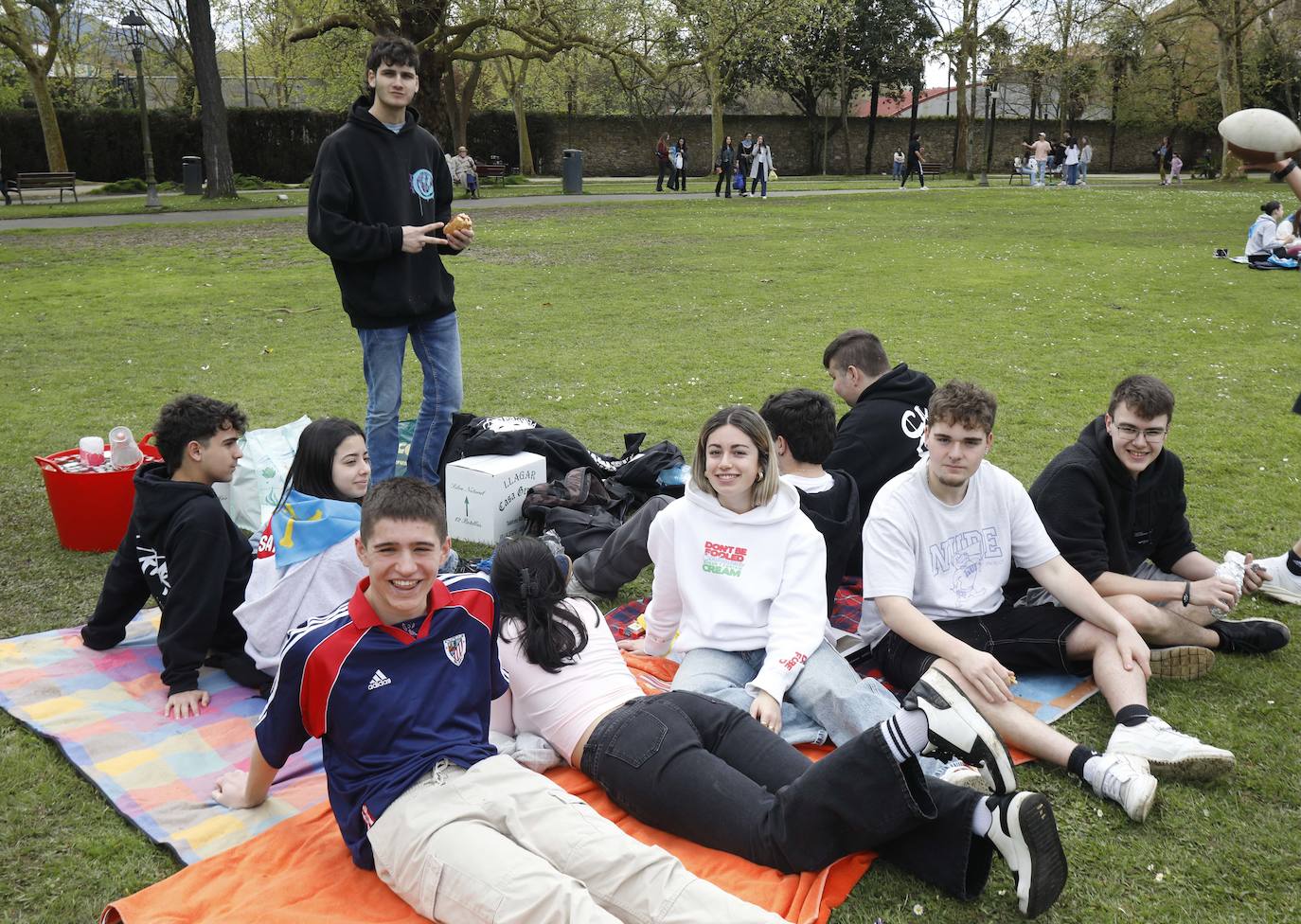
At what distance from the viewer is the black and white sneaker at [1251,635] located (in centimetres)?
419

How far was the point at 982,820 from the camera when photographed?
272 cm

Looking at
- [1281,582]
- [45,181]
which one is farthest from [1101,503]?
[45,181]

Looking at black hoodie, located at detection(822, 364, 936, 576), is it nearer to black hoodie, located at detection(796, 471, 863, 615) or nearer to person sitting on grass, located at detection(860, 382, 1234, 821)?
black hoodie, located at detection(796, 471, 863, 615)

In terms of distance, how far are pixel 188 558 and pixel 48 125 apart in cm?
3299

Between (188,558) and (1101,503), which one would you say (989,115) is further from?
(188,558)

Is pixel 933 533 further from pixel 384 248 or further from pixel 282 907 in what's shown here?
pixel 384 248

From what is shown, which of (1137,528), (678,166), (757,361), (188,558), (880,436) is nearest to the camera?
(188,558)

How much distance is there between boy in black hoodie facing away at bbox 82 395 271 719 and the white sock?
2.62 meters

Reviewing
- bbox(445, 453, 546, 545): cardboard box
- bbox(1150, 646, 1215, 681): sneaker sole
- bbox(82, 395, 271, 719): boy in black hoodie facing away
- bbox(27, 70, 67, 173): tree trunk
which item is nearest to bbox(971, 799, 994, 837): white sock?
bbox(1150, 646, 1215, 681): sneaker sole

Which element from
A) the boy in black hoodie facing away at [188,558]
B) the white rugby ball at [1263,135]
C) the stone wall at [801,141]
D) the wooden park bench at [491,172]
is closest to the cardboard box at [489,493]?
the boy in black hoodie facing away at [188,558]

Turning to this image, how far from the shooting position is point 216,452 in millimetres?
4016

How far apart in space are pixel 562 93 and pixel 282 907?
48424mm

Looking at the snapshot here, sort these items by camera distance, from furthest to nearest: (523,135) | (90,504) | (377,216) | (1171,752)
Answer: (523,135) < (377,216) < (90,504) < (1171,752)

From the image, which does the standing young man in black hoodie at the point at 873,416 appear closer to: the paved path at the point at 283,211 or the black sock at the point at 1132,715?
the black sock at the point at 1132,715
